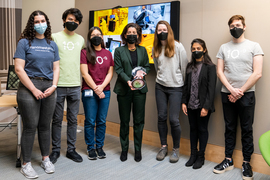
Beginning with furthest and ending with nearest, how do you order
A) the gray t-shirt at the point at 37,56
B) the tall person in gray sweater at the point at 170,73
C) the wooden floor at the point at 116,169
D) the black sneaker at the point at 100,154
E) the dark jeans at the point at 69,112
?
the black sneaker at the point at 100,154 → the tall person in gray sweater at the point at 170,73 → the dark jeans at the point at 69,112 → the wooden floor at the point at 116,169 → the gray t-shirt at the point at 37,56

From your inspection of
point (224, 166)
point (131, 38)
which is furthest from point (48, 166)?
point (224, 166)

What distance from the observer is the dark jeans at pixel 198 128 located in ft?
Result: 8.75

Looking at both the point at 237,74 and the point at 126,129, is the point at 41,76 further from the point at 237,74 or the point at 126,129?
the point at 237,74

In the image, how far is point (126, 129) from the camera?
9.30 ft

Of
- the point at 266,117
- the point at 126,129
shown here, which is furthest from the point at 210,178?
the point at 126,129

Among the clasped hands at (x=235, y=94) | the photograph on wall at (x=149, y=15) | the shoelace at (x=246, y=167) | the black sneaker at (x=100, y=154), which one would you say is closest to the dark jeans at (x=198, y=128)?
the clasped hands at (x=235, y=94)

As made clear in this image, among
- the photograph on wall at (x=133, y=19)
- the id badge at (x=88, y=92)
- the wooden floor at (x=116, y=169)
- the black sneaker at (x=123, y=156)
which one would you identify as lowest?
the wooden floor at (x=116, y=169)

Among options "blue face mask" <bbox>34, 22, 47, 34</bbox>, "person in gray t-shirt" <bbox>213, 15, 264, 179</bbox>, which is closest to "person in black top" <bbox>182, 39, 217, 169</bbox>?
"person in gray t-shirt" <bbox>213, 15, 264, 179</bbox>

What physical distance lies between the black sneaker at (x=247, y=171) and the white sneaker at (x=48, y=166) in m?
1.94

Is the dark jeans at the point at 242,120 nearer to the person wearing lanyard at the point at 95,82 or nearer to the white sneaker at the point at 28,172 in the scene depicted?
the person wearing lanyard at the point at 95,82

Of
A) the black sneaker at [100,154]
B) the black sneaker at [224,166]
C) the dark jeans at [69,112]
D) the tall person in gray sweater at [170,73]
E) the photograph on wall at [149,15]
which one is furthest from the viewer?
the photograph on wall at [149,15]

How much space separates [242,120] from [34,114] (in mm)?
2086

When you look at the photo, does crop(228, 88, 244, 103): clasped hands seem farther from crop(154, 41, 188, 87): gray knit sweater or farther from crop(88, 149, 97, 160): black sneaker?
crop(88, 149, 97, 160): black sneaker

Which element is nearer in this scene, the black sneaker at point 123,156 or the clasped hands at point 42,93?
the clasped hands at point 42,93
